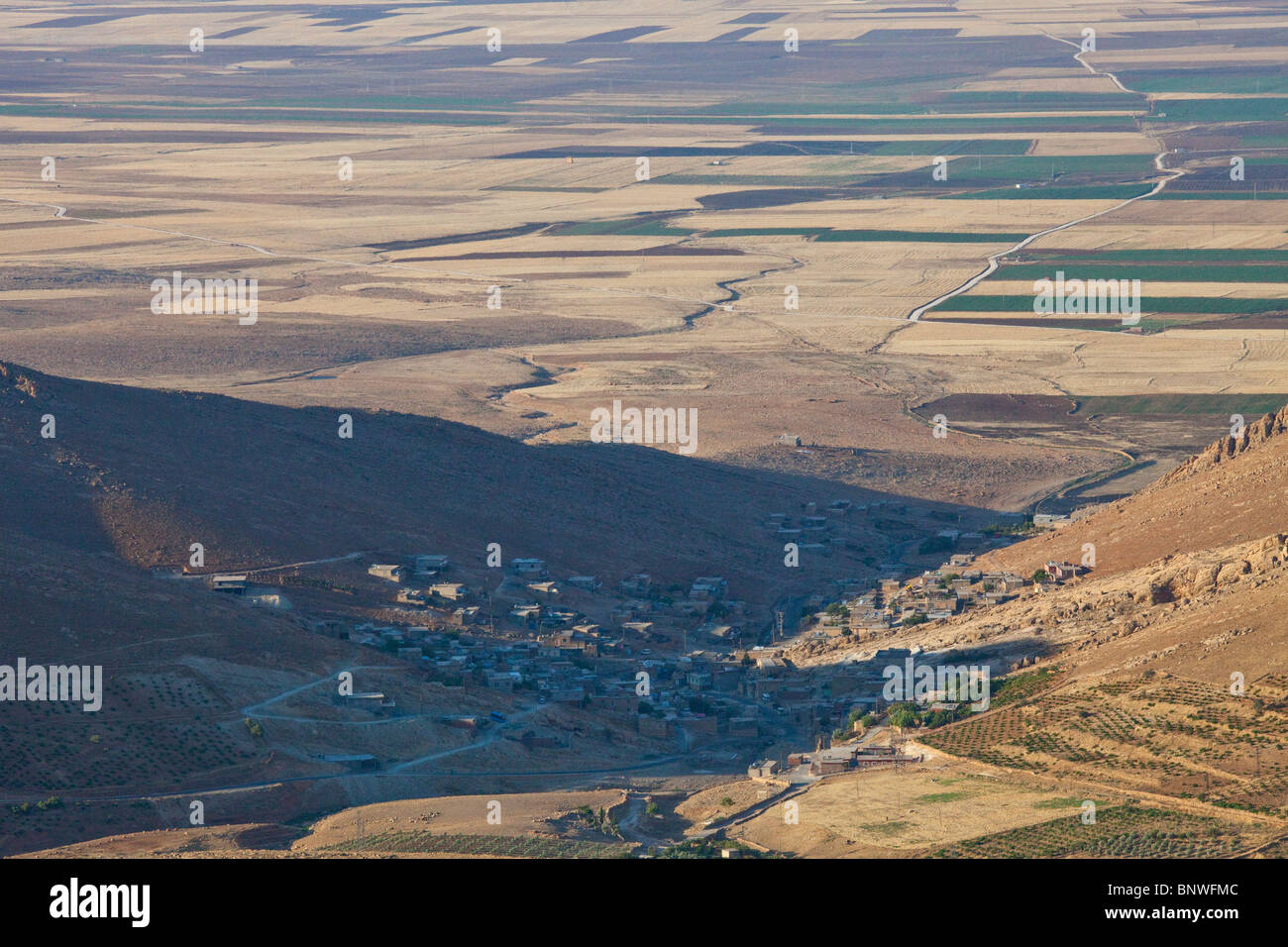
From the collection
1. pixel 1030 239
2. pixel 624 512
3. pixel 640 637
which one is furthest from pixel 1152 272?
→ pixel 640 637

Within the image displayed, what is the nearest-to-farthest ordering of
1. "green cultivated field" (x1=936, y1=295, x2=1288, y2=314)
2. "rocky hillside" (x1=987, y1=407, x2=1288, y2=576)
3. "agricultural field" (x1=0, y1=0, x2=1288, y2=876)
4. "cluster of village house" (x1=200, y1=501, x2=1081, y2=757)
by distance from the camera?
"agricultural field" (x1=0, y1=0, x2=1288, y2=876) < "cluster of village house" (x1=200, y1=501, x2=1081, y2=757) < "rocky hillside" (x1=987, y1=407, x2=1288, y2=576) < "green cultivated field" (x1=936, y1=295, x2=1288, y2=314)

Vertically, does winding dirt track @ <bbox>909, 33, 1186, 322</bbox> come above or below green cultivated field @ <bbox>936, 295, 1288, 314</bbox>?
above

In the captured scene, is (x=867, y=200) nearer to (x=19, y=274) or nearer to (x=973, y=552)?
(x=19, y=274)

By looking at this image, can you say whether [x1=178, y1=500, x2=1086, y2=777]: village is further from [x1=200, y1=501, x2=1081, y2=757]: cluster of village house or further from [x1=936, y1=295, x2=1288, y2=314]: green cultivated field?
[x1=936, y1=295, x2=1288, y2=314]: green cultivated field

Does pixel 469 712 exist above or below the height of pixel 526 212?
below

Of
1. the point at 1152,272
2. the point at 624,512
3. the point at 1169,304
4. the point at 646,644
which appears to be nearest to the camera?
the point at 646,644

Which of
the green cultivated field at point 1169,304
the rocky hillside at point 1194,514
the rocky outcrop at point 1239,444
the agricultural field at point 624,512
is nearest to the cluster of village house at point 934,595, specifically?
the rocky hillside at point 1194,514

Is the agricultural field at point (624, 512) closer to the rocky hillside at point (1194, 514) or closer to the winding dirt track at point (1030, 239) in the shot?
the rocky hillside at point (1194, 514)

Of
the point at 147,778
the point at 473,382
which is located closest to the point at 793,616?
the point at 147,778

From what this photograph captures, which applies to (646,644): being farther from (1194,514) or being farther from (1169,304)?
(1169,304)

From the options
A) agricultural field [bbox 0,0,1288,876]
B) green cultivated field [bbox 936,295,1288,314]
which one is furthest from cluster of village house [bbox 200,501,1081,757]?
green cultivated field [bbox 936,295,1288,314]
